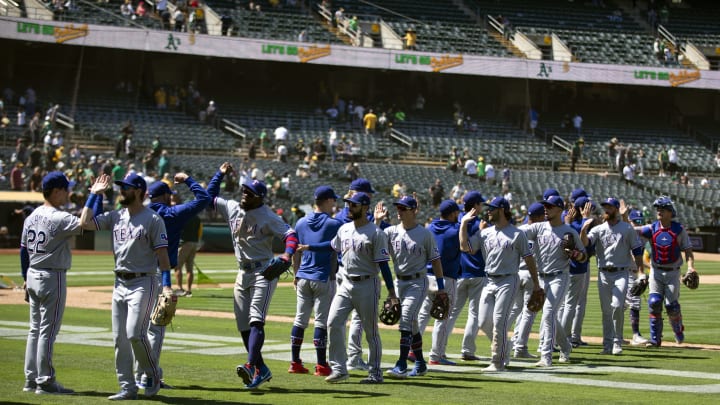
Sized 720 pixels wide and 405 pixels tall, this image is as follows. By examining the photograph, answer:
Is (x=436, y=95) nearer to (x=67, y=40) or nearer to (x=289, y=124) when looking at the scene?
(x=289, y=124)

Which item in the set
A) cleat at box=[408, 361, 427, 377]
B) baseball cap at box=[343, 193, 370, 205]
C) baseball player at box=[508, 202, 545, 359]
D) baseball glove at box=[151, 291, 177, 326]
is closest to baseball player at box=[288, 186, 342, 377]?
baseball cap at box=[343, 193, 370, 205]

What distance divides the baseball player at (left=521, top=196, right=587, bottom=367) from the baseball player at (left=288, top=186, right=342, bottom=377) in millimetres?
2904

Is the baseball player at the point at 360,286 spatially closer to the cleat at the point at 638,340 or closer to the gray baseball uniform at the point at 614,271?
the gray baseball uniform at the point at 614,271

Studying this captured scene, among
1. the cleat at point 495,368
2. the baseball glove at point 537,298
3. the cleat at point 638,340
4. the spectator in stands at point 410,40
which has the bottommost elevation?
the cleat at point 638,340

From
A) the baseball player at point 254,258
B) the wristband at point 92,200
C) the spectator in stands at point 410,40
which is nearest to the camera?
the wristband at point 92,200

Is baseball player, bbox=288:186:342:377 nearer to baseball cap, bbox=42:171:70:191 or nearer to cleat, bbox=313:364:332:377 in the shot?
cleat, bbox=313:364:332:377

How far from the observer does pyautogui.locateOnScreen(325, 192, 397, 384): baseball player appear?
35.4 ft

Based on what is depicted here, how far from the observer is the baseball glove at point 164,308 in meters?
9.70

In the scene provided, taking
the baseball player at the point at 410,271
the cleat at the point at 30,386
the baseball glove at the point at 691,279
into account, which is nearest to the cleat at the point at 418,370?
the baseball player at the point at 410,271

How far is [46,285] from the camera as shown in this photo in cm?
984

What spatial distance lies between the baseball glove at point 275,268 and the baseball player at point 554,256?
405 centimetres

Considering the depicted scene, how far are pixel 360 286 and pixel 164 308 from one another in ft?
6.82

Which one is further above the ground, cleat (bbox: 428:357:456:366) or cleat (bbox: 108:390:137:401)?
cleat (bbox: 108:390:137:401)

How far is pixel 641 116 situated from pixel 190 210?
1938 inches
